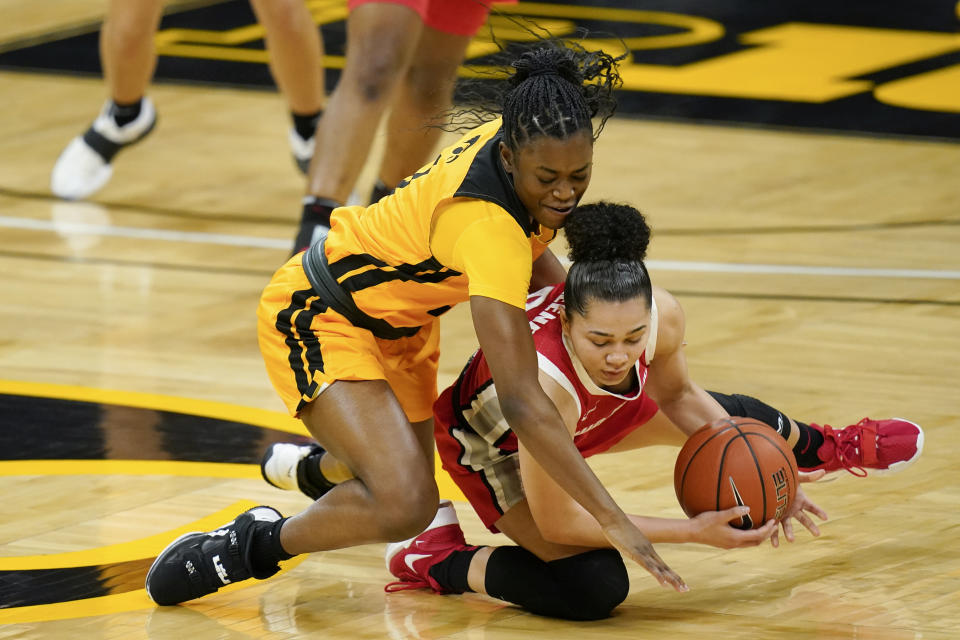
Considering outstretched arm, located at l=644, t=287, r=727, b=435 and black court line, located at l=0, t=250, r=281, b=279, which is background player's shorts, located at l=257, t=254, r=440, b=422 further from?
black court line, located at l=0, t=250, r=281, b=279

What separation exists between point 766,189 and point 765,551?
342 centimetres

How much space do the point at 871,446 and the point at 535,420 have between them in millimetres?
1094

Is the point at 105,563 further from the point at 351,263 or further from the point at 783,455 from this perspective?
the point at 783,455

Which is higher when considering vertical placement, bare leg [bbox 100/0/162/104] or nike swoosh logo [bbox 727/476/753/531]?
nike swoosh logo [bbox 727/476/753/531]

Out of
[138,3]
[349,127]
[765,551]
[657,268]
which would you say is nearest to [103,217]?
[138,3]

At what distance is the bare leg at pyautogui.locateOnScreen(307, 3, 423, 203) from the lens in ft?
17.9

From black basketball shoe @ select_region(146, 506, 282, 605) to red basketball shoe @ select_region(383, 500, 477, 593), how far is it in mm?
266

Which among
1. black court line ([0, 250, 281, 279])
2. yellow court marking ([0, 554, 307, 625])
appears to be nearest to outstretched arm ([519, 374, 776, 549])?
yellow court marking ([0, 554, 307, 625])

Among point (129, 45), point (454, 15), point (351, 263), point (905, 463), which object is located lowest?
point (129, 45)

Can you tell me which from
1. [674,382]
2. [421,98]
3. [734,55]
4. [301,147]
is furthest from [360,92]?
[734,55]

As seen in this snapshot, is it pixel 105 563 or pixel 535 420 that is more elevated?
pixel 535 420

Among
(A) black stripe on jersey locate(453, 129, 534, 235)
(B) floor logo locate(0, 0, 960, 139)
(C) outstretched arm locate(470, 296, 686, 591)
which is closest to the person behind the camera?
(C) outstretched arm locate(470, 296, 686, 591)

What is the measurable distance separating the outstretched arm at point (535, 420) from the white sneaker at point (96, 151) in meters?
4.05

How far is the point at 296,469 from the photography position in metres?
4.13
